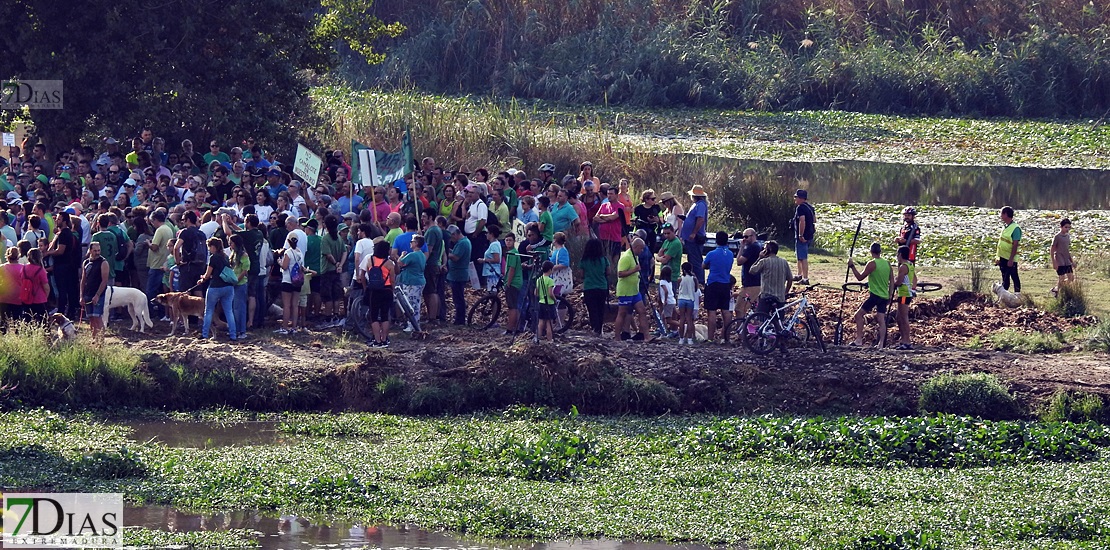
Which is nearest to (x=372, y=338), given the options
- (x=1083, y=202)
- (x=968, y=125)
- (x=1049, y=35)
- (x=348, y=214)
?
(x=348, y=214)

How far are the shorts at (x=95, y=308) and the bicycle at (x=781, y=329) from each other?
7.36 meters

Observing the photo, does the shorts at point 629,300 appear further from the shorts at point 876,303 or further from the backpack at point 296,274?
the backpack at point 296,274

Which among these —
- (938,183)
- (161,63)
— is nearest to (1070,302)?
(161,63)

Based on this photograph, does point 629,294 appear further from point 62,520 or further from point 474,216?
point 62,520

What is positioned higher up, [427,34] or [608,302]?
[427,34]

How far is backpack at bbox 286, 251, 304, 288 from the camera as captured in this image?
1709 cm

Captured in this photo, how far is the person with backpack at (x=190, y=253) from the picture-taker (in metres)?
16.8

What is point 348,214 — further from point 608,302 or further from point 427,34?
point 427,34

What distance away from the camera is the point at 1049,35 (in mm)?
46625

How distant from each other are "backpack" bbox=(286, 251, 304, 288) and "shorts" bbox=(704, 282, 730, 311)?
478 centimetres

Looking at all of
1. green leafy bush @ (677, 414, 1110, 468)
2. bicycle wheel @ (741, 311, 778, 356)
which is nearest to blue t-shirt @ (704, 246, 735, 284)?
bicycle wheel @ (741, 311, 778, 356)

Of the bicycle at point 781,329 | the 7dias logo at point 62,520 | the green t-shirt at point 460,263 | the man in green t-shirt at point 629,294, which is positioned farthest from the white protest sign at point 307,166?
the 7dias logo at point 62,520

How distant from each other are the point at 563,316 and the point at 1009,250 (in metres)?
6.58

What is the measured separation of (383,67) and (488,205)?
30.0 m
